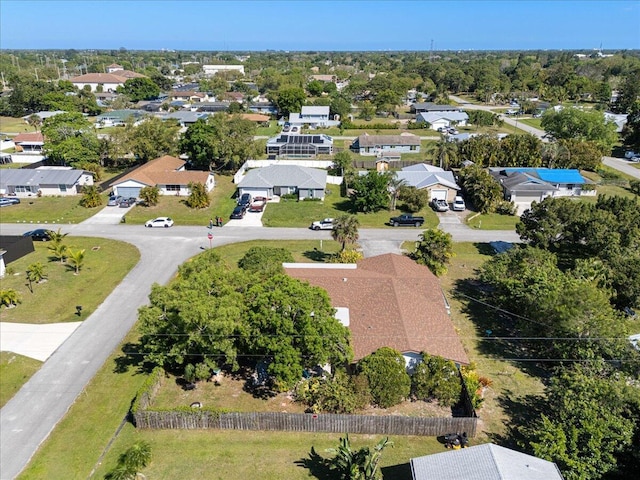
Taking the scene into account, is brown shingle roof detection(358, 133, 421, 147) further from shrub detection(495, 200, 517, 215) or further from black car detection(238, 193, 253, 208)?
black car detection(238, 193, 253, 208)

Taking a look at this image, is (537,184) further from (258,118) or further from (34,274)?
(258,118)

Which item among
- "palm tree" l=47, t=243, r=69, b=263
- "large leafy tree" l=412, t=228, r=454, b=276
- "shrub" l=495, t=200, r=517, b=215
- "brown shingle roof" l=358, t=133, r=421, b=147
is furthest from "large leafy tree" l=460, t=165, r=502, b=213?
"palm tree" l=47, t=243, r=69, b=263

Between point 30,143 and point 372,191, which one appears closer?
point 372,191

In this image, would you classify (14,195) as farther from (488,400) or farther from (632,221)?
(632,221)

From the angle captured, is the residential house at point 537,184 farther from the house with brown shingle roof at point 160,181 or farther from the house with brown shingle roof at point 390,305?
the house with brown shingle roof at point 160,181

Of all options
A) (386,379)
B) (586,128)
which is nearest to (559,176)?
(586,128)

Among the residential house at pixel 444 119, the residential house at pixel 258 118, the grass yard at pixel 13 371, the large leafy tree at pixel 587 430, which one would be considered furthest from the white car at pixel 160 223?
the residential house at pixel 444 119
